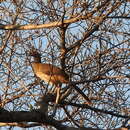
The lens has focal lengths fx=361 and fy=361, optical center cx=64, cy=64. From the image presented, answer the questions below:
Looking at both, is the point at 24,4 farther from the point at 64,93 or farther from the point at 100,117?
the point at 100,117

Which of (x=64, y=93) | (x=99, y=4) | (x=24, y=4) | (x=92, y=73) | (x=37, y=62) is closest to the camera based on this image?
(x=99, y=4)

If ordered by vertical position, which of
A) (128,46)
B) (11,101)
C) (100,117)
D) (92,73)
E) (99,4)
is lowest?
(100,117)

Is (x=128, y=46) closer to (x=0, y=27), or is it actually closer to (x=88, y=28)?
(x=88, y=28)

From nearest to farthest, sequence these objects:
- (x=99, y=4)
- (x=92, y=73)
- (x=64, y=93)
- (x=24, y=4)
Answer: (x=99, y=4), (x=64, y=93), (x=92, y=73), (x=24, y=4)

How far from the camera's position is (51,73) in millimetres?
5730

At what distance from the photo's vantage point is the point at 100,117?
6.59 m

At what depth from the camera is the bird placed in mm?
5777

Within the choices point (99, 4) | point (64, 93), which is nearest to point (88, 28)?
point (99, 4)

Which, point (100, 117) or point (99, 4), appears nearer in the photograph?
point (99, 4)

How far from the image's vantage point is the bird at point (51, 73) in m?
5.78

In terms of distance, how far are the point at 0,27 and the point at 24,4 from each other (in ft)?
4.35

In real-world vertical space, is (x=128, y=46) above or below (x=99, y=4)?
below

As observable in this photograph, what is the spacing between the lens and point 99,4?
5.15 meters

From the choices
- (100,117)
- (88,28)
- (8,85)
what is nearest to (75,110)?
(100,117)
